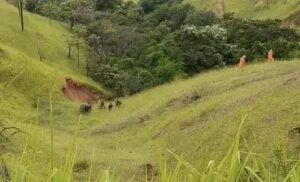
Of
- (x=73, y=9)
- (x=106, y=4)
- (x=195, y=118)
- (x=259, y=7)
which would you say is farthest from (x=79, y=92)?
(x=195, y=118)

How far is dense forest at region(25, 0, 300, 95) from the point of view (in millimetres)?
45531

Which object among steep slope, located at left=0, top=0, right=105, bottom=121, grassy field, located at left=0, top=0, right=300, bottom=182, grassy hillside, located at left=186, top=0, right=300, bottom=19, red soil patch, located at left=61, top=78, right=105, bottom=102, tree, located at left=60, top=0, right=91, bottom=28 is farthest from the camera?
tree, located at left=60, top=0, right=91, bottom=28

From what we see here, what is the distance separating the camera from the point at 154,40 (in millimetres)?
52656

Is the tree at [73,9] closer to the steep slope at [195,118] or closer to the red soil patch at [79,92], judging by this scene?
the red soil patch at [79,92]

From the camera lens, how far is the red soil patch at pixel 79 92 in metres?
46.9

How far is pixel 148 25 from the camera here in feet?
201

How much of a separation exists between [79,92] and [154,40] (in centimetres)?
806

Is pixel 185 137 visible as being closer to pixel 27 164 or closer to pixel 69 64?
pixel 27 164

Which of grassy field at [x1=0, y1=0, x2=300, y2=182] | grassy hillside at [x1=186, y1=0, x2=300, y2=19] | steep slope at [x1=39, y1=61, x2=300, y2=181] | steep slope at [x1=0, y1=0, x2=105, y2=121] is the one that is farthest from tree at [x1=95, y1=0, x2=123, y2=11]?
steep slope at [x1=39, y1=61, x2=300, y2=181]

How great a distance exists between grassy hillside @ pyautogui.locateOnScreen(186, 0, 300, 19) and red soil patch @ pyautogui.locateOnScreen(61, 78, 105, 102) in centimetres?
2141

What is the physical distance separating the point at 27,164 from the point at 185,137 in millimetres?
19566

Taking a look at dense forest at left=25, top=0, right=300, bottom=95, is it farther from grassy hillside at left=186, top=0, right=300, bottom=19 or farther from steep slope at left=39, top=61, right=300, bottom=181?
steep slope at left=39, top=61, right=300, bottom=181

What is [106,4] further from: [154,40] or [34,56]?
[34,56]

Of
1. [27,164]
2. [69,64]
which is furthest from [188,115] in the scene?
[69,64]
